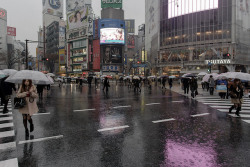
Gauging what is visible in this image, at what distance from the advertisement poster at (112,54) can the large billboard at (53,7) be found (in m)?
92.5

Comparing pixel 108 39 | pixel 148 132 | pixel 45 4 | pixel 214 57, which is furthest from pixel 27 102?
pixel 45 4

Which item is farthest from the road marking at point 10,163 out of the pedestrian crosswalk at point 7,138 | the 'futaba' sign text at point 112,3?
the 'futaba' sign text at point 112,3

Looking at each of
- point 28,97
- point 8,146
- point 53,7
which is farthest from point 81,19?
point 53,7

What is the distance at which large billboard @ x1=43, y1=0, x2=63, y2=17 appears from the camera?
151750 mm

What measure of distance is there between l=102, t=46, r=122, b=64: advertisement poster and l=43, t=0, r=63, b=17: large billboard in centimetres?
9250

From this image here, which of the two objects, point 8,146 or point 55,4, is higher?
point 55,4

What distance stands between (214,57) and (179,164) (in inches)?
2337

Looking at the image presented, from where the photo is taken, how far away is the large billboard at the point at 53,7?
152 metres

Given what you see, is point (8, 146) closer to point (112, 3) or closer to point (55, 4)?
point (112, 3)

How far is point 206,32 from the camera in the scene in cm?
5900

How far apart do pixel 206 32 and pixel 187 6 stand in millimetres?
10799

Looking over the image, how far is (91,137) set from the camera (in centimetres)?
604

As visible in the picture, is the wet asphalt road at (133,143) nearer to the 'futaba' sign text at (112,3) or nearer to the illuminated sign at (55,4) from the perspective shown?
the 'futaba' sign text at (112,3)

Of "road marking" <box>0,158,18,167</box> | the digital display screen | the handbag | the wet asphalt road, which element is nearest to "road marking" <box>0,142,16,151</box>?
the wet asphalt road
